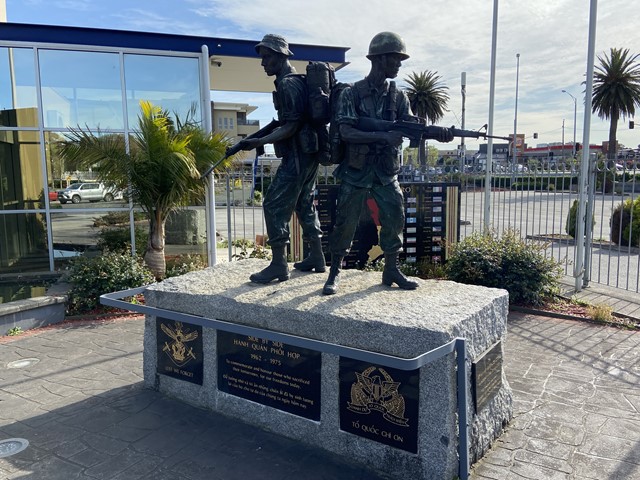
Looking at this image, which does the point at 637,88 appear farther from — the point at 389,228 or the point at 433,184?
the point at 389,228

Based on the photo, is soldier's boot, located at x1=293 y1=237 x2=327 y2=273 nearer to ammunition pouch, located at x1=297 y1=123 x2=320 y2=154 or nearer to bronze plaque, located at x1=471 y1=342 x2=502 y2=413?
ammunition pouch, located at x1=297 y1=123 x2=320 y2=154

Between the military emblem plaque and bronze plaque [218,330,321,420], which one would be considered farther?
bronze plaque [218,330,321,420]

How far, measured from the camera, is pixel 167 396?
14.6 ft

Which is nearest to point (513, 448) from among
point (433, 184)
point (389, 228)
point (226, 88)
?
point (389, 228)

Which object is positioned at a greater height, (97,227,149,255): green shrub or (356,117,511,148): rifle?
(356,117,511,148): rifle

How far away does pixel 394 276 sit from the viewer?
416 cm

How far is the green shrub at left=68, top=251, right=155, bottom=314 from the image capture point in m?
7.18

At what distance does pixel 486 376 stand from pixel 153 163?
19.8 feet

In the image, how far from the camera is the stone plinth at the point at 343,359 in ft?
10.1

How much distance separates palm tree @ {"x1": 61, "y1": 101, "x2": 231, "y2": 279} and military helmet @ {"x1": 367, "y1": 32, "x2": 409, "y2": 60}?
14.6ft

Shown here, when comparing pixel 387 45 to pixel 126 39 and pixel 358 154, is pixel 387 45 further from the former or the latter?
pixel 126 39

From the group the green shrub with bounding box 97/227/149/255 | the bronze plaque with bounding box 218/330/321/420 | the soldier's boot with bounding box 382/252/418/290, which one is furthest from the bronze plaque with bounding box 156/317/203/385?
the green shrub with bounding box 97/227/149/255

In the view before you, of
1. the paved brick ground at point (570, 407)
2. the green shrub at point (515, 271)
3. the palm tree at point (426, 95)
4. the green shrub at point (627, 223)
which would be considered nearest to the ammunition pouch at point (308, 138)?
the paved brick ground at point (570, 407)

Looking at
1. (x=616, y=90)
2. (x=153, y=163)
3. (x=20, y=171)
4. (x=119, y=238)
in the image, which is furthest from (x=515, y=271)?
(x=616, y=90)
